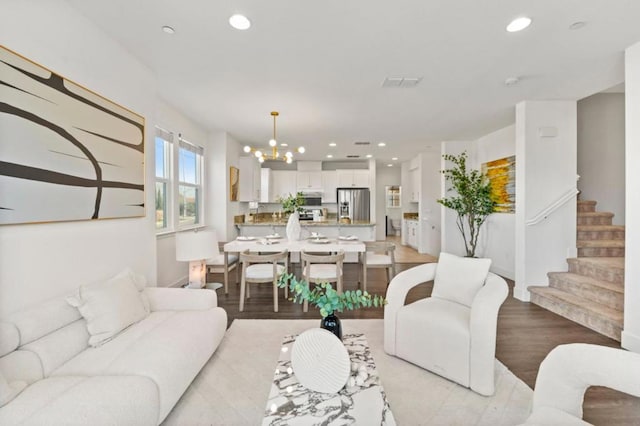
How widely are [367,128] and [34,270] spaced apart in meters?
4.66

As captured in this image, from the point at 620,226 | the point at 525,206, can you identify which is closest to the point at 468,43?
the point at 525,206

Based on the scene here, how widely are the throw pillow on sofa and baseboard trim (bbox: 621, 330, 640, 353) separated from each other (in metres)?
4.07

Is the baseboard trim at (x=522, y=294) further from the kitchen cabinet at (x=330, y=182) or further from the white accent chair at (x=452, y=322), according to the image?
the kitchen cabinet at (x=330, y=182)

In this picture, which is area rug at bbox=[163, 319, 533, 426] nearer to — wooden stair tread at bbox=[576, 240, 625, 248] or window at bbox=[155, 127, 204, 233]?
window at bbox=[155, 127, 204, 233]

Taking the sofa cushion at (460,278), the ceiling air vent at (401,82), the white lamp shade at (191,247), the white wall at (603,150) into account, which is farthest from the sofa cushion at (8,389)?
the white wall at (603,150)

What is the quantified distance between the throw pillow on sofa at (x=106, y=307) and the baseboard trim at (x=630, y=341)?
4.07 metres

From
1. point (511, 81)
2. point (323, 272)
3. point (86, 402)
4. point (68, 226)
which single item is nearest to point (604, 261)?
point (511, 81)

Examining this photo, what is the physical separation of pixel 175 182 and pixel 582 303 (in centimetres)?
534

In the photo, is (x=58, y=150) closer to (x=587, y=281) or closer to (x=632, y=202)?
(x=632, y=202)

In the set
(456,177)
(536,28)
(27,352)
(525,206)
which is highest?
(536,28)

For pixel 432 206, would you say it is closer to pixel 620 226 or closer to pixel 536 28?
pixel 620 226

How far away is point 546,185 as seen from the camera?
153 inches

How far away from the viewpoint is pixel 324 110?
4.18 metres

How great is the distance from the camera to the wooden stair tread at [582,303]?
2840 mm
